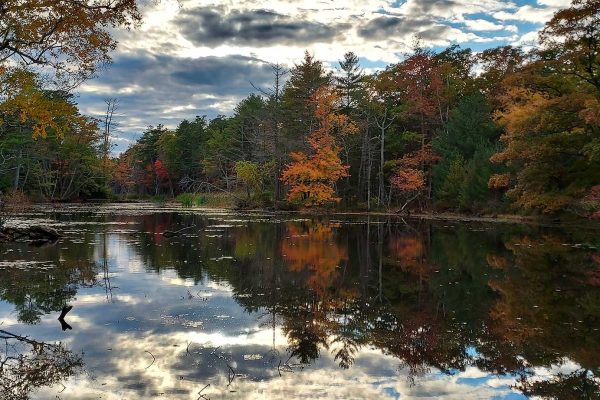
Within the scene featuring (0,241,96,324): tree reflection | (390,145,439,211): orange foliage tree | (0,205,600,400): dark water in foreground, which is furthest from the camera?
(390,145,439,211): orange foliage tree

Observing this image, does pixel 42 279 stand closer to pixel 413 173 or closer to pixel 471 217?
pixel 471 217

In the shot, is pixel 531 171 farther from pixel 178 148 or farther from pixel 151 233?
pixel 178 148

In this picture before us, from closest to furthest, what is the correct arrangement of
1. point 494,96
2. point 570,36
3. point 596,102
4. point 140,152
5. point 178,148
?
point 596,102, point 570,36, point 494,96, point 178,148, point 140,152

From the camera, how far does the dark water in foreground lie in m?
6.05

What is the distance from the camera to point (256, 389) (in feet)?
19.2

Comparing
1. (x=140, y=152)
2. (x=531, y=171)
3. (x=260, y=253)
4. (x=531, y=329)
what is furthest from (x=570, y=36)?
(x=140, y=152)

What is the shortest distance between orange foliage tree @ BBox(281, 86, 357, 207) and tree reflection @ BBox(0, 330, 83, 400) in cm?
3819

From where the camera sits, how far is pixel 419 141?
48.7 meters

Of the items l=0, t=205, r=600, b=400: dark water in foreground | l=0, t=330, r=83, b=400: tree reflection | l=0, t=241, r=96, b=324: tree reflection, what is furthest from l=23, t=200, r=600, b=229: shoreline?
l=0, t=330, r=83, b=400: tree reflection

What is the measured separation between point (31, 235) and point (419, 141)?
122 feet

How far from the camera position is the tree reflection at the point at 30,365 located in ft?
18.7

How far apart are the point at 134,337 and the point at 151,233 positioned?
18.0 meters

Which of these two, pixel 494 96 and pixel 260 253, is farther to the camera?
pixel 494 96

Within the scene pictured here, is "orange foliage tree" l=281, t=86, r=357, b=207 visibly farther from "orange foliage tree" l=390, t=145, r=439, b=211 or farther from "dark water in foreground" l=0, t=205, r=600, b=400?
"dark water in foreground" l=0, t=205, r=600, b=400
